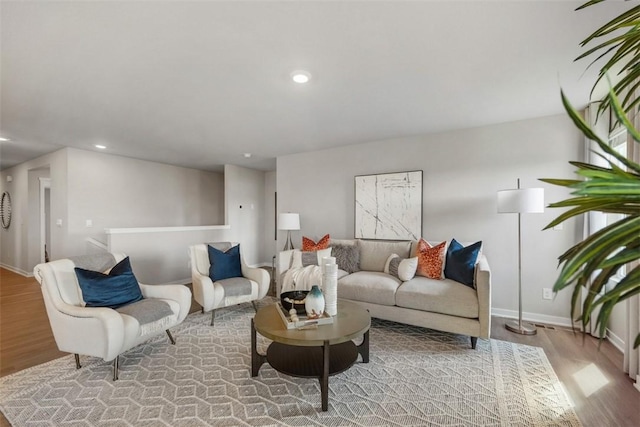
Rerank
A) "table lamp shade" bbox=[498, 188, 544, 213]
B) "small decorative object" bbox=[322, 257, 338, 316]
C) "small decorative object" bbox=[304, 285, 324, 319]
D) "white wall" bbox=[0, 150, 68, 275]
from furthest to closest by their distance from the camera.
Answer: "white wall" bbox=[0, 150, 68, 275]
"table lamp shade" bbox=[498, 188, 544, 213]
"small decorative object" bbox=[322, 257, 338, 316]
"small decorative object" bbox=[304, 285, 324, 319]

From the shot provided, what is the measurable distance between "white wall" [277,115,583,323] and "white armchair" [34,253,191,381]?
11.3 ft

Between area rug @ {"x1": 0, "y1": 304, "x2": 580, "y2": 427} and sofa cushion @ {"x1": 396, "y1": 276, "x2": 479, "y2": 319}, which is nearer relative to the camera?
area rug @ {"x1": 0, "y1": 304, "x2": 580, "y2": 427}

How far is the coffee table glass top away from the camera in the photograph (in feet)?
6.45

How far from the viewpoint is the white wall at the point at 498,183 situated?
11.1 feet

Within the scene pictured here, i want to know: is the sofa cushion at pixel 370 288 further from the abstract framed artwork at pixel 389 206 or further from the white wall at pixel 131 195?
the white wall at pixel 131 195

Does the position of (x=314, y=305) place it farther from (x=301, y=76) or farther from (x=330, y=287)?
(x=301, y=76)

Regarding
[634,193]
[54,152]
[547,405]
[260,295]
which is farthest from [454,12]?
[54,152]

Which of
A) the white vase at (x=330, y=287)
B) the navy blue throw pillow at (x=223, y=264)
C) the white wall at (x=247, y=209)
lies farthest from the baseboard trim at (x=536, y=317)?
the white wall at (x=247, y=209)

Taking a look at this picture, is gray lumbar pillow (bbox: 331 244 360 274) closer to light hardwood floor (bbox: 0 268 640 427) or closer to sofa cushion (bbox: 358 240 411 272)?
sofa cushion (bbox: 358 240 411 272)

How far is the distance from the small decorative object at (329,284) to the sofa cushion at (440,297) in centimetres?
105

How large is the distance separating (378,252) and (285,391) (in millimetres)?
2282

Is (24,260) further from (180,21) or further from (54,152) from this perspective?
(180,21)

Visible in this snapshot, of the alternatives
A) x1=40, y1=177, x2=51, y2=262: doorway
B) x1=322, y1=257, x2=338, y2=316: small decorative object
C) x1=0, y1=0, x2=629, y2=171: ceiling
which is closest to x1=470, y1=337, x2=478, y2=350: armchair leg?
x1=322, y1=257, x2=338, y2=316: small decorative object

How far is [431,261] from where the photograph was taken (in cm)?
337
